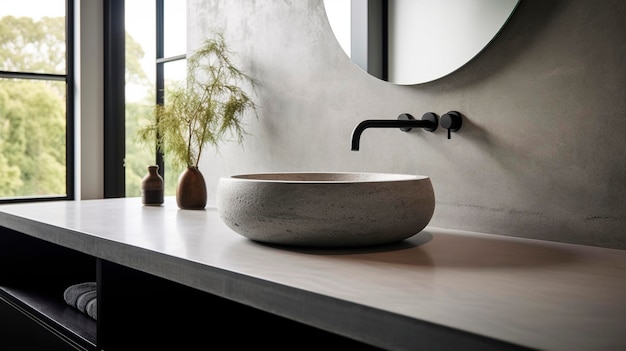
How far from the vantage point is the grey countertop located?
2.17 ft

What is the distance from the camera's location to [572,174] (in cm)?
121

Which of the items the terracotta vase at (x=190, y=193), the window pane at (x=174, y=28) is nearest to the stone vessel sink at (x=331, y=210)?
the terracotta vase at (x=190, y=193)

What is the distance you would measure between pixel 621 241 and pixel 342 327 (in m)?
0.66

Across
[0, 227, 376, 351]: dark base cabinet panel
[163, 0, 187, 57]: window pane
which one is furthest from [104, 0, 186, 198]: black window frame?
[0, 227, 376, 351]: dark base cabinet panel

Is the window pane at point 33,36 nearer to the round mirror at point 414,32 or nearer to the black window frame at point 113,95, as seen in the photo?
the black window frame at point 113,95

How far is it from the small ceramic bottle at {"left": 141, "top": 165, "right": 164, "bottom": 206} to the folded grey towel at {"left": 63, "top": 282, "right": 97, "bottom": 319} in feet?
1.40

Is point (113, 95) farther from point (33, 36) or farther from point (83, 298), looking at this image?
point (83, 298)

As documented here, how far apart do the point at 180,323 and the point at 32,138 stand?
8.88ft

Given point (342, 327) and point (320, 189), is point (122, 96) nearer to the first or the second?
point (320, 189)

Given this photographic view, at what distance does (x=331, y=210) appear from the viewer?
41.5 inches

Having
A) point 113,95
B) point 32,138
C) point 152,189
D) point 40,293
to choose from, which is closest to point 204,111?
point 152,189

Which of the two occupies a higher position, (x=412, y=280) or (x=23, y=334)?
(x=412, y=280)

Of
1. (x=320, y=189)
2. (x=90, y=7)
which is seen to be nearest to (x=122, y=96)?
(x=90, y=7)

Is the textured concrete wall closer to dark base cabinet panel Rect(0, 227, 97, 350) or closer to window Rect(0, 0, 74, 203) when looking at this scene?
dark base cabinet panel Rect(0, 227, 97, 350)
